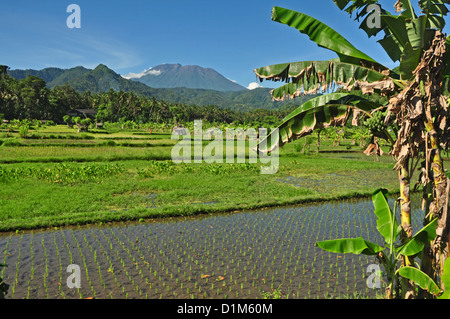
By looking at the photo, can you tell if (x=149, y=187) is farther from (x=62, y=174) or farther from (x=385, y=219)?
(x=385, y=219)

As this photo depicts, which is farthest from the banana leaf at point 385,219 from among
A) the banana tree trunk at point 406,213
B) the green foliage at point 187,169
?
the green foliage at point 187,169

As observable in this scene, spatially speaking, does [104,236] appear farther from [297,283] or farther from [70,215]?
[297,283]

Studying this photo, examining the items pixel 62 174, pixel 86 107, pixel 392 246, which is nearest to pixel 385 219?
pixel 392 246

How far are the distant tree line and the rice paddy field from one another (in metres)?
50.6

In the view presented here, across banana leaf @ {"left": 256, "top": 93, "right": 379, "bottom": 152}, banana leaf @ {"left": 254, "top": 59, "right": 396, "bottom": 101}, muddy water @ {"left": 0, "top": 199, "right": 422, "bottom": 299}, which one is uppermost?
banana leaf @ {"left": 254, "top": 59, "right": 396, "bottom": 101}

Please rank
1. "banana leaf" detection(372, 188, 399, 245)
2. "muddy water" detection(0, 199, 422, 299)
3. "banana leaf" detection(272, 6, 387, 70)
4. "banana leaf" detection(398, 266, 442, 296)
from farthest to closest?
"muddy water" detection(0, 199, 422, 299) < "banana leaf" detection(272, 6, 387, 70) < "banana leaf" detection(372, 188, 399, 245) < "banana leaf" detection(398, 266, 442, 296)

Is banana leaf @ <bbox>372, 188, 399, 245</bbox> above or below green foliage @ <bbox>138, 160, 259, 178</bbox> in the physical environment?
above

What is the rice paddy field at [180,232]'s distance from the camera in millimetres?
5785

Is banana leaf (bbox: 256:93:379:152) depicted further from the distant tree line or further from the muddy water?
the distant tree line

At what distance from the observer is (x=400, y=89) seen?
431cm

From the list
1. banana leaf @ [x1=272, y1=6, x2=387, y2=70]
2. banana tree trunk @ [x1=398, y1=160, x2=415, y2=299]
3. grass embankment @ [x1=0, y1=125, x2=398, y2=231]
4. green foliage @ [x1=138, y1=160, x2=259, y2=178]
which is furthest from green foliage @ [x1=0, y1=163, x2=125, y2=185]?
banana tree trunk @ [x1=398, y1=160, x2=415, y2=299]

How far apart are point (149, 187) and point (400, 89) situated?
1193 cm

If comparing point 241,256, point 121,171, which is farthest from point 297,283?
point 121,171

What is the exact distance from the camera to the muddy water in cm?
562
